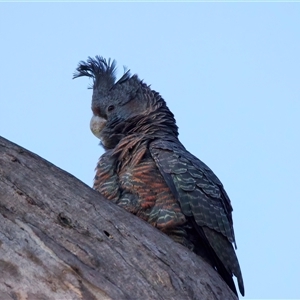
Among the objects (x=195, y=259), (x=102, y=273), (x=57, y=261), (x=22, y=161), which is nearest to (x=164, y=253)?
(x=195, y=259)

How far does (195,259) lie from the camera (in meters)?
4.57

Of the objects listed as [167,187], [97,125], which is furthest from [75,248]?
[97,125]

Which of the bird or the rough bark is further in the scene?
the bird

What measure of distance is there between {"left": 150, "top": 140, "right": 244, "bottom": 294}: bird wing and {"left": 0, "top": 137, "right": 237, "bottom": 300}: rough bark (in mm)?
1229

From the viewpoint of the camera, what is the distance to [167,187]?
6027 millimetres

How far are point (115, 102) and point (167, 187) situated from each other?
2.04 meters

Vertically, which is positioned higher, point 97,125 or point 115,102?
point 115,102

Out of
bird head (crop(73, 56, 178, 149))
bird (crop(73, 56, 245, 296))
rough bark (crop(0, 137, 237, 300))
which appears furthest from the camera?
bird head (crop(73, 56, 178, 149))

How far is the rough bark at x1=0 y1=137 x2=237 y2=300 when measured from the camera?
12.2 feet

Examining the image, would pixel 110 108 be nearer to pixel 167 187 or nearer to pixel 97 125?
pixel 97 125

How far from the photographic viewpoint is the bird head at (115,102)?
24.3 feet

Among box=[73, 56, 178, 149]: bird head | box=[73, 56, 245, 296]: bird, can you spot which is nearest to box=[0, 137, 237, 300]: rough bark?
box=[73, 56, 245, 296]: bird

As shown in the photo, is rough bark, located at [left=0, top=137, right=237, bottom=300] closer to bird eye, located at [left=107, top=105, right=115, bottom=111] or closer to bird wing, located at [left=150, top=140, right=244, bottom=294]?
bird wing, located at [left=150, top=140, right=244, bottom=294]

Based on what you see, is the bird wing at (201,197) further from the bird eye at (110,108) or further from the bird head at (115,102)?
the bird eye at (110,108)
